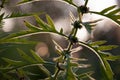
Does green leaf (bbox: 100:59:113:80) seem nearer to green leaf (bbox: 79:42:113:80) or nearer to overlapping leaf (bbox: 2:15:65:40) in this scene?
green leaf (bbox: 79:42:113:80)

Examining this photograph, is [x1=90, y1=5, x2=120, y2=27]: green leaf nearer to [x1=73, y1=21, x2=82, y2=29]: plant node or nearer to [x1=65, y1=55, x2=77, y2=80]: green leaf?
[x1=73, y1=21, x2=82, y2=29]: plant node

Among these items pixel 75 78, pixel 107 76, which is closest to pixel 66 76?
pixel 75 78

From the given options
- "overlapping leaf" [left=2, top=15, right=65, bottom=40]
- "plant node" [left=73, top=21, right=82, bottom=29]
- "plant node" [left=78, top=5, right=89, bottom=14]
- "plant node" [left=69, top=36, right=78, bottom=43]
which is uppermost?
"plant node" [left=78, top=5, right=89, bottom=14]

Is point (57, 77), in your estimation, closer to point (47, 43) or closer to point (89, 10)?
point (89, 10)

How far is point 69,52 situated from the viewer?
1.29m

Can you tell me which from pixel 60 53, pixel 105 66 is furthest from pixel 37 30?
pixel 105 66

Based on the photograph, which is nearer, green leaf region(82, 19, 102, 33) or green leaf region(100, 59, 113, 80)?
green leaf region(82, 19, 102, 33)

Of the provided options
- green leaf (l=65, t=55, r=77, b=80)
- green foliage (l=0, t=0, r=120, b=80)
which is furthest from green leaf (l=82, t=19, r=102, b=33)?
green leaf (l=65, t=55, r=77, b=80)

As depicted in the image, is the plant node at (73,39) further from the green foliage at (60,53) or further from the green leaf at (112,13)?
the green leaf at (112,13)

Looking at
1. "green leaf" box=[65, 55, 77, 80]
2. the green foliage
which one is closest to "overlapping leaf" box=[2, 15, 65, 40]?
the green foliage

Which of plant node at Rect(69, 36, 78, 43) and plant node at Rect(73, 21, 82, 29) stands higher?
plant node at Rect(73, 21, 82, 29)

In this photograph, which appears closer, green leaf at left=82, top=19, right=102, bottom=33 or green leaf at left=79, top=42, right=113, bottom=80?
green leaf at left=82, top=19, right=102, bottom=33

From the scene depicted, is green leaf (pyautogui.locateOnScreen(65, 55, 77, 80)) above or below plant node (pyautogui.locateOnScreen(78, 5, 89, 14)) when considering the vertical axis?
below

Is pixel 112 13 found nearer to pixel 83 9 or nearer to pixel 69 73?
pixel 83 9
